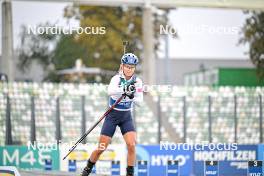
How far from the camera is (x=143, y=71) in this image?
28.1ft

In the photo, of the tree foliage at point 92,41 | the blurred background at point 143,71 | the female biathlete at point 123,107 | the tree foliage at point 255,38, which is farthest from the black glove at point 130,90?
the tree foliage at point 255,38

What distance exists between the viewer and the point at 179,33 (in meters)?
8.26

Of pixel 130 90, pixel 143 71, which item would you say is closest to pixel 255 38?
pixel 143 71

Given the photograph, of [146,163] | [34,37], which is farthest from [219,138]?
[34,37]

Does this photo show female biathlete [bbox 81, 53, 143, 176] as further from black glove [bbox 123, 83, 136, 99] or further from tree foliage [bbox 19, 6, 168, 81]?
tree foliage [bbox 19, 6, 168, 81]

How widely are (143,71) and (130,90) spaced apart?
2142mm

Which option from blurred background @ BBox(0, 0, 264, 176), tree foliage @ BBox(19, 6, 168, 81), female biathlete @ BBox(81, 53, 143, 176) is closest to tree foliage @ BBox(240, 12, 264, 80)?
blurred background @ BBox(0, 0, 264, 176)

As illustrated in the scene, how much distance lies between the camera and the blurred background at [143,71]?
7973 millimetres

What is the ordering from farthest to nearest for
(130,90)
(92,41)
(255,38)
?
(92,41) < (255,38) < (130,90)

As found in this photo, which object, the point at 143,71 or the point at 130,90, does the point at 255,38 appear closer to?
the point at 143,71

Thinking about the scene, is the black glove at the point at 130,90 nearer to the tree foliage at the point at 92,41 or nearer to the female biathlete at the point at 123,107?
the female biathlete at the point at 123,107

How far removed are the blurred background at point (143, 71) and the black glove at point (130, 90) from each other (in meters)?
1.08

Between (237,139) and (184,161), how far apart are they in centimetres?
113

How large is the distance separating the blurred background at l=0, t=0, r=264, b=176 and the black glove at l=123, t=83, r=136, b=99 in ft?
3.56
